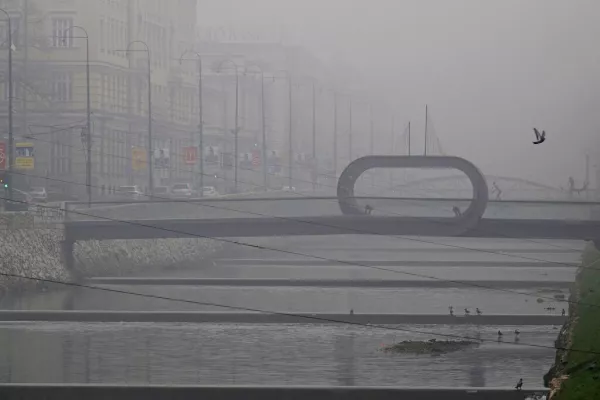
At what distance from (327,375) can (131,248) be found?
32.5m

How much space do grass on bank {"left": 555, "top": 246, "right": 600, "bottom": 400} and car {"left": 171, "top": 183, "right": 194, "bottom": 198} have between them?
35.1 meters

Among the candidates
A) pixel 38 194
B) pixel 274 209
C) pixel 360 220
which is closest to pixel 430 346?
pixel 360 220

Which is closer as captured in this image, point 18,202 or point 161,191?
point 18,202

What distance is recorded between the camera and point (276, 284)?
7375cm

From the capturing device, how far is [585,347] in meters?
43.0

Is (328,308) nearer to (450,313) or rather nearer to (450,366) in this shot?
(450,313)

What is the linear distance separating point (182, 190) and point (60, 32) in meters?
14.6

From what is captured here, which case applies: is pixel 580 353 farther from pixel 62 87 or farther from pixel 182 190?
pixel 62 87

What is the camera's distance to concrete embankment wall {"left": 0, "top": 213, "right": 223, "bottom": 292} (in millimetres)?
65938

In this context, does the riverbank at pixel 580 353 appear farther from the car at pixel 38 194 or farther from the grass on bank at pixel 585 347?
the car at pixel 38 194

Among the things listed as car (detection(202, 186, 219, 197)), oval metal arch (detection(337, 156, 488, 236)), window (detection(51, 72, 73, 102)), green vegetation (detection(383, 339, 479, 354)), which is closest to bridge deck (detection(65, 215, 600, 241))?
oval metal arch (detection(337, 156, 488, 236))

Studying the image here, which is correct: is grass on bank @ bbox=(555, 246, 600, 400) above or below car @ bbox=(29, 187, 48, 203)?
below

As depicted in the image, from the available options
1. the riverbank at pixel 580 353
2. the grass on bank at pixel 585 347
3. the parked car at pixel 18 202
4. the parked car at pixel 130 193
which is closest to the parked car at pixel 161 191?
the parked car at pixel 130 193

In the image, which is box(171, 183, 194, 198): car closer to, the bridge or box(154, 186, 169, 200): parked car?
box(154, 186, 169, 200): parked car
